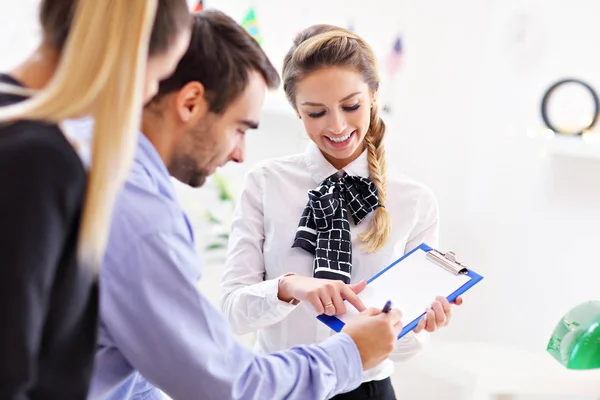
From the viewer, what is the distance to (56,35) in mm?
869

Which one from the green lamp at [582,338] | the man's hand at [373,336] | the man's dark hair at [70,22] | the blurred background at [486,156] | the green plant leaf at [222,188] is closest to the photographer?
the man's dark hair at [70,22]

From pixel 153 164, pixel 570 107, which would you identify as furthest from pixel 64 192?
pixel 570 107

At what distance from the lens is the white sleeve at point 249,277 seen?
1494mm

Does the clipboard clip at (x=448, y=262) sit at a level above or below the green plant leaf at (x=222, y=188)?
above

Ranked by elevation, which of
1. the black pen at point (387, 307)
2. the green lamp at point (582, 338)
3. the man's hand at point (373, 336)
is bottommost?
the green lamp at point (582, 338)

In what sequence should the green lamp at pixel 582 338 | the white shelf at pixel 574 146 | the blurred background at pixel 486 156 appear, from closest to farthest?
the green lamp at pixel 582 338, the white shelf at pixel 574 146, the blurred background at pixel 486 156

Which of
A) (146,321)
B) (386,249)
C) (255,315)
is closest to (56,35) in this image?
(146,321)

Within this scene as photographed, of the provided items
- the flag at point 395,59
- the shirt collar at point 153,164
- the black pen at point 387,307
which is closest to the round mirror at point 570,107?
the flag at point 395,59

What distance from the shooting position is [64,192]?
0.77 m

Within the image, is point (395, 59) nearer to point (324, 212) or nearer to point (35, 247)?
point (324, 212)

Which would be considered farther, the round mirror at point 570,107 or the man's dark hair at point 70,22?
the round mirror at point 570,107

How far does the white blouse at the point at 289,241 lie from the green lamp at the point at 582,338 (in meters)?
0.35

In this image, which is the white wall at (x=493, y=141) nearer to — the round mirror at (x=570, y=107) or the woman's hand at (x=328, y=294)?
the round mirror at (x=570, y=107)

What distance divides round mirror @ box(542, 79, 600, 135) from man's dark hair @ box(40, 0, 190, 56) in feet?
6.32
